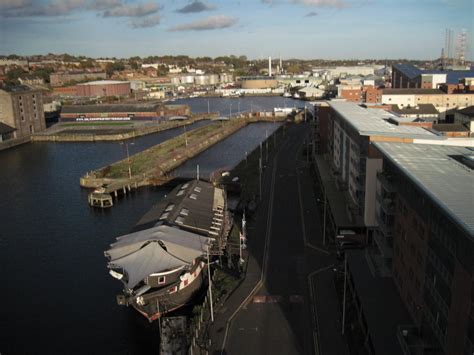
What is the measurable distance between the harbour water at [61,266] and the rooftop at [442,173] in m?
7.26

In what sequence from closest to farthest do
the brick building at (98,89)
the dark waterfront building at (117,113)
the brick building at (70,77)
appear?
the dark waterfront building at (117,113), the brick building at (98,89), the brick building at (70,77)

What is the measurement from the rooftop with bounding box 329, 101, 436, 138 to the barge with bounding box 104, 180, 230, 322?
6.20m

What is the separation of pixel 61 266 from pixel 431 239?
11944 millimetres

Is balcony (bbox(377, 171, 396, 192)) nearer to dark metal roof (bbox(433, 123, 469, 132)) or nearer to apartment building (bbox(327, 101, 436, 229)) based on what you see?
apartment building (bbox(327, 101, 436, 229))

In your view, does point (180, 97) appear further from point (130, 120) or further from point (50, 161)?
point (50, 161)

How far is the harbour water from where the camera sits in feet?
39.3

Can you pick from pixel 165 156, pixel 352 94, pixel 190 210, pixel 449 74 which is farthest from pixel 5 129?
pixel 449 74

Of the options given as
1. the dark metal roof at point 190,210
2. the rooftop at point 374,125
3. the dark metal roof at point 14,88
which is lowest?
the dark metal roof at point 190,210

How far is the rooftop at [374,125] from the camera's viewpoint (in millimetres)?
15695

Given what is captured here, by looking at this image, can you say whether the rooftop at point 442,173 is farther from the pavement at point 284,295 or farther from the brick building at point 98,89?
the brick building at point 98,89

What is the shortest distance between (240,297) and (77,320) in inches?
174

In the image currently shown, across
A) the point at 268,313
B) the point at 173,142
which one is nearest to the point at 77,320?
the point at 268,313

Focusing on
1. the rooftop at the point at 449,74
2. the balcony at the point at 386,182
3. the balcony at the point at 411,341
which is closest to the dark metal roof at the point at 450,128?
the balcony at the point at 386,182

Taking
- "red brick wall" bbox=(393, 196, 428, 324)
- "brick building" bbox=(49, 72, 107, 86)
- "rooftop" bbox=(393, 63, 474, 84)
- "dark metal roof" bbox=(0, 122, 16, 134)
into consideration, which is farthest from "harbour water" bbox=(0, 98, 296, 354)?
"brick building" bbox=(49, 72, 107, 86)
